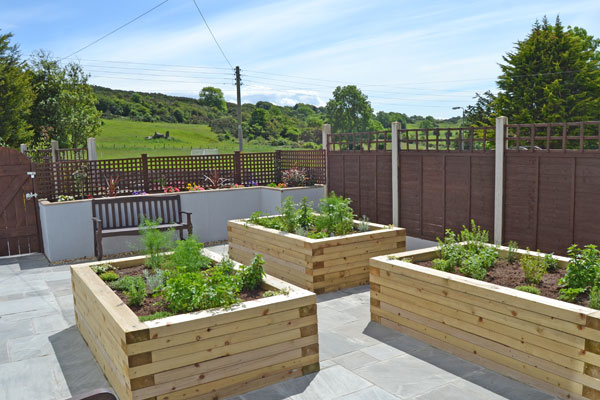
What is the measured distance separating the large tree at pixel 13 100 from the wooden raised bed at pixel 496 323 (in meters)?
20.2

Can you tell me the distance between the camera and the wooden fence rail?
8.43m

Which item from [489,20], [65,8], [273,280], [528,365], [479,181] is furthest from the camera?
[489,20]

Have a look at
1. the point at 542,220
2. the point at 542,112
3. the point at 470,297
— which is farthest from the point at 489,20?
the point at 542,112

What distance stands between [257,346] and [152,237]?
6.47ft

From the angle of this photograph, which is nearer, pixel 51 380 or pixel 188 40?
pixel 51 380

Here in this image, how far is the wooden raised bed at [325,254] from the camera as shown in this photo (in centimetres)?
553

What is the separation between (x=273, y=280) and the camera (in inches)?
162

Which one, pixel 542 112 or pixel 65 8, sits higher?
Result: pixel 65 8

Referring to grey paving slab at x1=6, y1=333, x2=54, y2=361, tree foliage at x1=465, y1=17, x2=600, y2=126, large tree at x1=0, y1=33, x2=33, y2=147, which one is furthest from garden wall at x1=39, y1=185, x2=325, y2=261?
tree foliage at x1=465, y1=17, x2=600, y2=126

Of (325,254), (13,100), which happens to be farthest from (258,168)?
(13,100)

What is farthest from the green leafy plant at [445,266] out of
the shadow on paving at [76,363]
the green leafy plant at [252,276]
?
the shadow on paving at [76,363]

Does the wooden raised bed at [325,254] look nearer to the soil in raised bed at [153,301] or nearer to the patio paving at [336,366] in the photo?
the patio paving at [336,366]

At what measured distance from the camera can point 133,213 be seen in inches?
332

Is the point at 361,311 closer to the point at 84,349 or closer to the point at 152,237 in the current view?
the point at 152,237
